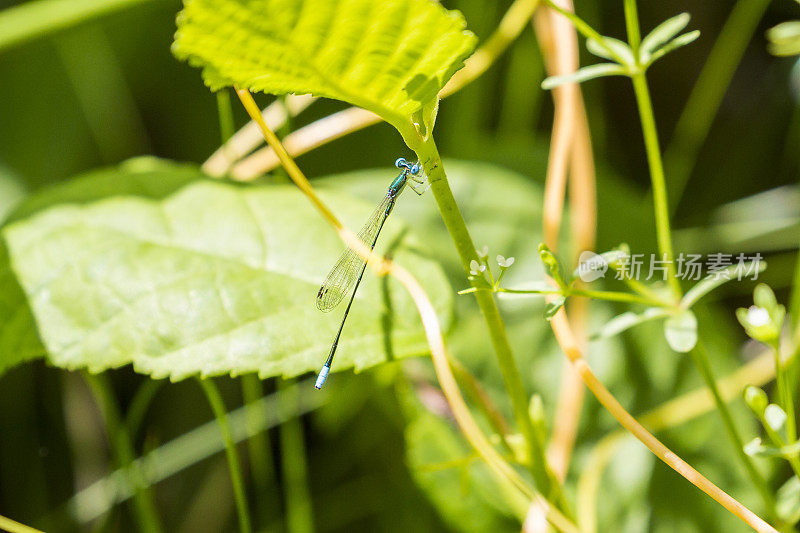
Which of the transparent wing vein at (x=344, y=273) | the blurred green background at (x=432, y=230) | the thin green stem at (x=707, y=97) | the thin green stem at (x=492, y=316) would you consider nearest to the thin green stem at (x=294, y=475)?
the blurred green background at (x=432, y=230)

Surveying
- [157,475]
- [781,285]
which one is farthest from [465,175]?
[157,475]

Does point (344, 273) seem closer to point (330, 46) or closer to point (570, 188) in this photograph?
point (330, 46)

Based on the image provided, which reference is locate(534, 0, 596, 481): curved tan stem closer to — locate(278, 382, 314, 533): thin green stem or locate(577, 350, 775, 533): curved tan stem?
locate(577, 350, 775, 533): curved tan stem

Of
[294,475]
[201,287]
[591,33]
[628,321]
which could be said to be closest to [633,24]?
[591,33]

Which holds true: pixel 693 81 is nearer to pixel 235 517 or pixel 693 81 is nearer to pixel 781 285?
pixel 781 285

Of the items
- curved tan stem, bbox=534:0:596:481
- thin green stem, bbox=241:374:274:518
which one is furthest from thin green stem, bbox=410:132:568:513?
thin green stem, bbox=241:374:274:518

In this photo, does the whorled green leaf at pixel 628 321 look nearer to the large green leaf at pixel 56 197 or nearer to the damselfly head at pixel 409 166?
the damselfly head at pixel 409 166
